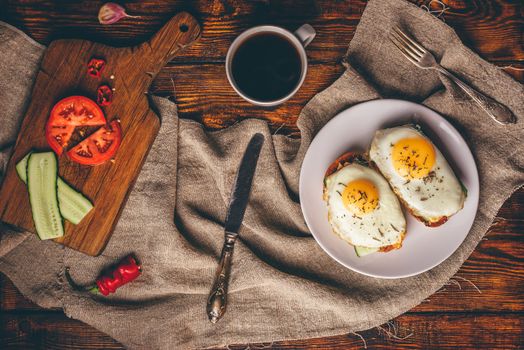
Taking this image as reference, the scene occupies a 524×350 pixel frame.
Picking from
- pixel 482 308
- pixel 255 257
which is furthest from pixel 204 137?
pixel 482 308

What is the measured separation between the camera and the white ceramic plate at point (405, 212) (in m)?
1.83

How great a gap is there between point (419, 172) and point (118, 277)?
1.38 metres

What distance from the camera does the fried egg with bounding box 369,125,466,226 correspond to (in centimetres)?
171

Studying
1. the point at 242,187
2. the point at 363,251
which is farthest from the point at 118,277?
the point at 363,251

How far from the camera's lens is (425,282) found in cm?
197

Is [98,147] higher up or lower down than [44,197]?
higher up

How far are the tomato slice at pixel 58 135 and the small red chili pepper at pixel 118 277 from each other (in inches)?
22.9

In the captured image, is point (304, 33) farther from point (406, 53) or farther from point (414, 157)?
point (414, 157)

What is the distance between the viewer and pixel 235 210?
1.96 m

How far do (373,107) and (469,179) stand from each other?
0.51 meters

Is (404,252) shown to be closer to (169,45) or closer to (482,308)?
(482,308)

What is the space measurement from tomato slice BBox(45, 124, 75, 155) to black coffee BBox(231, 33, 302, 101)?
0.77 metres

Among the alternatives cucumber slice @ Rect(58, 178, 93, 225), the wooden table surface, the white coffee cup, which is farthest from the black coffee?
cucumber slice @ Rect(58, 178, 93, 225)

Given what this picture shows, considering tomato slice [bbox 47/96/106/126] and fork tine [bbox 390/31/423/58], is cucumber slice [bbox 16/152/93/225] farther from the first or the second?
fork tine [bbox 390/31/423/58]
